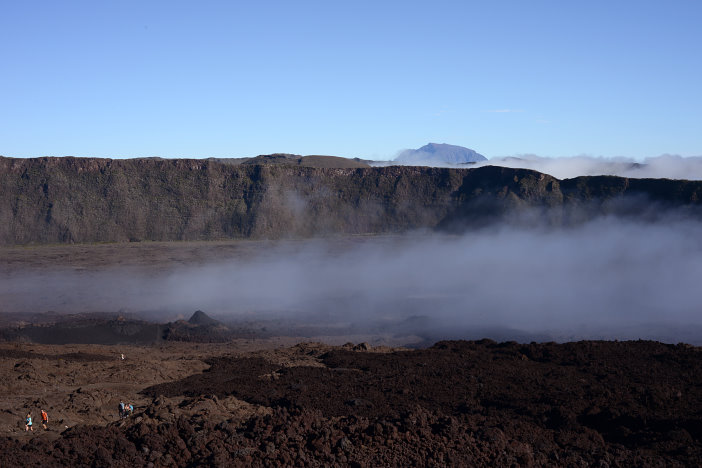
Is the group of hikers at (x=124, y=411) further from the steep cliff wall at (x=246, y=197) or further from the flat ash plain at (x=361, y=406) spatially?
the steep cliff wall at (x=246, y=197)

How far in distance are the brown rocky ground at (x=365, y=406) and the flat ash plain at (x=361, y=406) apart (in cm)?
5

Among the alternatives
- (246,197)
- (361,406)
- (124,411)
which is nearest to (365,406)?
(361,406)

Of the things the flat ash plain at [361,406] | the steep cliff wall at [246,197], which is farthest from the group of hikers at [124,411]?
the steep cliff wall at [246,197]

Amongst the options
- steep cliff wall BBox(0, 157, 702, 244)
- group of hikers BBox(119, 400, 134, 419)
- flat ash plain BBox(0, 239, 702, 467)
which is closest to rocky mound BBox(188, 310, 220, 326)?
flat ash plain BBox(0, 239, 702, 467)

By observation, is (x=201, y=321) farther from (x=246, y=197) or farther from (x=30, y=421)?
(x=246, y=197)

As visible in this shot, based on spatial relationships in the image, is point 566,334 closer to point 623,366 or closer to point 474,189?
point 623,366

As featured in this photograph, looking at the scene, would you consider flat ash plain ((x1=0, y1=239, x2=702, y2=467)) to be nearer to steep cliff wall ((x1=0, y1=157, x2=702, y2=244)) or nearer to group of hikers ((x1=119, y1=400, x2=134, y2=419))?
group of hikers ((x1=119, y1=400, x2=134, y2=419))

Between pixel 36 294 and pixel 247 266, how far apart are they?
2133cm

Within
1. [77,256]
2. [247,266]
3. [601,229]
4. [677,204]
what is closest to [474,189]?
[601,229]

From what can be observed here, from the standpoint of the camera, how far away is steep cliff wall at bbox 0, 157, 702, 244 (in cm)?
9188

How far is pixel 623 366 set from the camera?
2484cm

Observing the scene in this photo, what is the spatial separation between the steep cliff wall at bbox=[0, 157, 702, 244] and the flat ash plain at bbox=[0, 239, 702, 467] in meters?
63.8

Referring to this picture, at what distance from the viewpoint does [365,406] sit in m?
19.7

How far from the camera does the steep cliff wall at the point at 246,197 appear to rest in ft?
301
